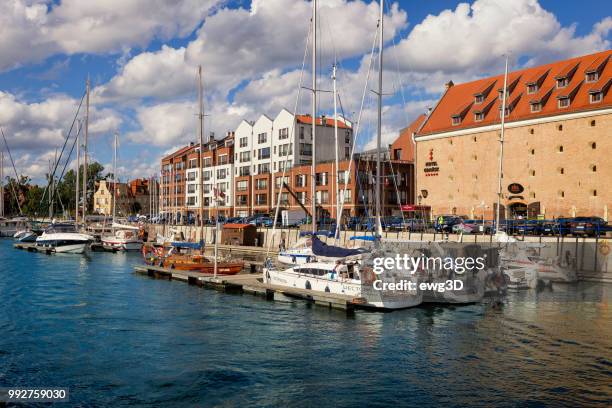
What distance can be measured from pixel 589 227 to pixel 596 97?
70.3 feet

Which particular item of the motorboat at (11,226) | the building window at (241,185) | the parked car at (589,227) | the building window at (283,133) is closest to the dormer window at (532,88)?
the parked car at (589,227)

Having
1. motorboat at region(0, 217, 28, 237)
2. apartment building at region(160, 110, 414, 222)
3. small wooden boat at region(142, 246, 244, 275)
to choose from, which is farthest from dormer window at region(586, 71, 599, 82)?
Answer: motorboat at region(0, 217, 28, 237)

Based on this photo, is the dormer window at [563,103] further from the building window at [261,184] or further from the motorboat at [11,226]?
the motorboat at [11,226]

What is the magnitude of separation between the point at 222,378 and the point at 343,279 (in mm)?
14590

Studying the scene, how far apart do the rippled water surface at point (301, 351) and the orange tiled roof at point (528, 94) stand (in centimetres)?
3417

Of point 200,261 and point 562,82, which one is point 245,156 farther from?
point 200,261

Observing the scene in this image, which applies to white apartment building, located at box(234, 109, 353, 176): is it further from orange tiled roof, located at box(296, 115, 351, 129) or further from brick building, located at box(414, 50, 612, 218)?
brick building, located at box(414, 50, 612, 218)

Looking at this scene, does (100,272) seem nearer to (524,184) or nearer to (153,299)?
(153,299)

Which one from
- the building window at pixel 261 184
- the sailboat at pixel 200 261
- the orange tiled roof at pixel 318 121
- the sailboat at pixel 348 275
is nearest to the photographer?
the sailboat at pixel 348 275

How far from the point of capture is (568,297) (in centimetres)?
3728

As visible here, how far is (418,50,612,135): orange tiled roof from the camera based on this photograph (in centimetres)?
6388

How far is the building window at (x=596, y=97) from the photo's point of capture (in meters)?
61.6

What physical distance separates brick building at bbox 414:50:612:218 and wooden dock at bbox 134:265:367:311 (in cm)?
3257

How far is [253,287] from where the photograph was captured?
3834cm
